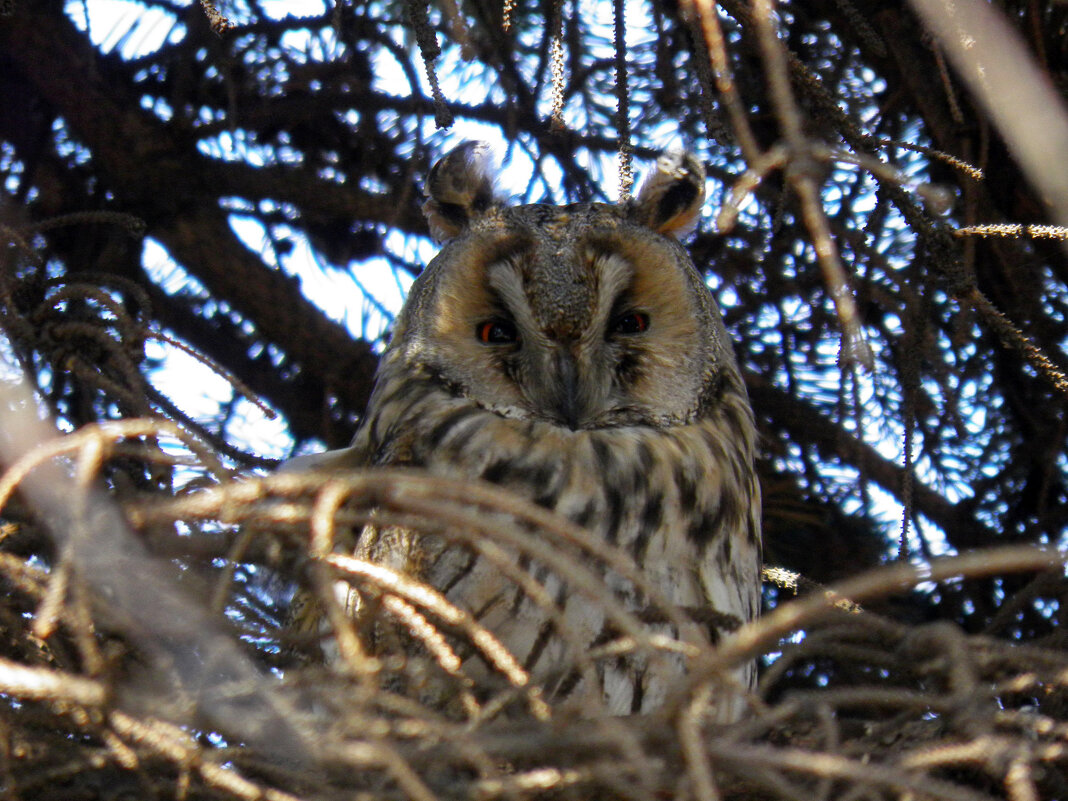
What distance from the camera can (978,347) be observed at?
2.51 m

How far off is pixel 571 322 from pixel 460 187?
500 millimetres

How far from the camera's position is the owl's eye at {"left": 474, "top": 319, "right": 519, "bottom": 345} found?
2230 millimetres

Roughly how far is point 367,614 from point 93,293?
72 centimetres

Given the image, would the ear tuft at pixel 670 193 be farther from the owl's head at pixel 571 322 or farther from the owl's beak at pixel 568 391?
the owl's beak at pixel 568 391

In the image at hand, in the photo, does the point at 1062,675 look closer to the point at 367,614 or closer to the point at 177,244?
the point at 367,614

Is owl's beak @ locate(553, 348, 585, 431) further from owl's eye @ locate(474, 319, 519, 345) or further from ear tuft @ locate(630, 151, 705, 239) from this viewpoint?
ear tuft @ locate(630, 151, 705, 239)

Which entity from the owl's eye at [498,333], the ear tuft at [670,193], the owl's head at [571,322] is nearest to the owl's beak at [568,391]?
the owl's head at [571,322]

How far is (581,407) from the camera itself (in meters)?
2.12

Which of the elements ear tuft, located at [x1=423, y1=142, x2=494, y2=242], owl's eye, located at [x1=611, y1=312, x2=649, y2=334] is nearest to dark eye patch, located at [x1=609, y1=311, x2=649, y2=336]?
owl's eye, located at [x1=611, y1=312, x2=649, y2=334]

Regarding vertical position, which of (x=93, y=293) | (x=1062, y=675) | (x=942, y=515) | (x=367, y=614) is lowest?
(x=1062, y=675)

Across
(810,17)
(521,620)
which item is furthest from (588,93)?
(521,620)

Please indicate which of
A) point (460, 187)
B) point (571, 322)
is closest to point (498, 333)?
point (571, 322)

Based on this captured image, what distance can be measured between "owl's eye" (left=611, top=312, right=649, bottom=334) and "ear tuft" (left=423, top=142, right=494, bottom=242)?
0.42 m

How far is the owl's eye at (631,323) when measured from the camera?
2.24 metres
